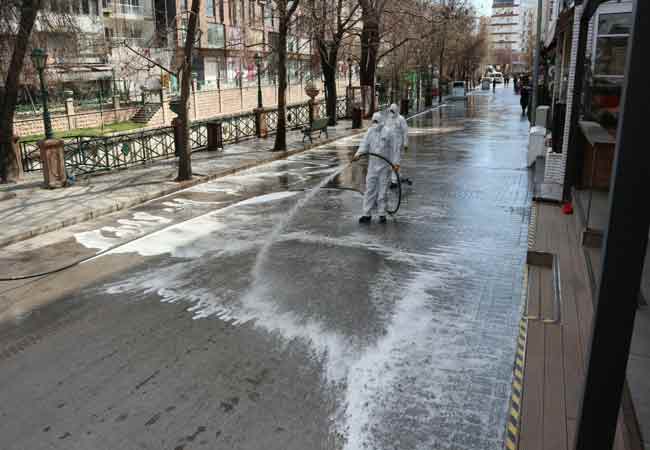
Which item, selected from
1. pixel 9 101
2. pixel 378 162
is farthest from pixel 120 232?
pixel 9 101

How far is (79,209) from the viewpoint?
37.1 ft

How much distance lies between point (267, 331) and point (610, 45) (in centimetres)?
910

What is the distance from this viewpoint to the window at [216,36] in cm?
5025

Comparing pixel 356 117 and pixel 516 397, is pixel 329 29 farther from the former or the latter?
pixel 516 397

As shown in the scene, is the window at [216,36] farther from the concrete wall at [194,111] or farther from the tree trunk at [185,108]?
the tree trunk at [185,108]

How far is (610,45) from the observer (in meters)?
11.1

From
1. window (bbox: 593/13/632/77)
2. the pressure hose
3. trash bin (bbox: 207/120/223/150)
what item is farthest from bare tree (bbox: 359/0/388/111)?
window (bbox: 593/13/632/77)

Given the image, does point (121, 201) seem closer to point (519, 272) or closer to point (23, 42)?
point (23, 42)

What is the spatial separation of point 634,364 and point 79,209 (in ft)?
32.5

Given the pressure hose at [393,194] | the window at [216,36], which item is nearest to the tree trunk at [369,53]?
the pressure hose at [393,194]

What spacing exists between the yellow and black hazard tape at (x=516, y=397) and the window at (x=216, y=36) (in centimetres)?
4843

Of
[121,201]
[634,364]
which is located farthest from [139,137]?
[634,364]

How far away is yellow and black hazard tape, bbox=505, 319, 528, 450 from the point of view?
4.11 meters

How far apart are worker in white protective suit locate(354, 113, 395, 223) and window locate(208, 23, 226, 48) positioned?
4320 centimetres
